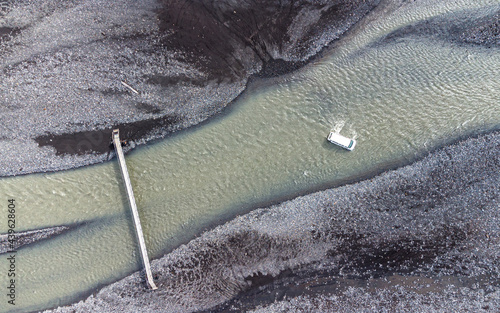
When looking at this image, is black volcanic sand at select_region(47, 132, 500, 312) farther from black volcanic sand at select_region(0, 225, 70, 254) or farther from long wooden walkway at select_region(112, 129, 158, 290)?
black volcanic sand at select_region(0, 225, 70, 254)

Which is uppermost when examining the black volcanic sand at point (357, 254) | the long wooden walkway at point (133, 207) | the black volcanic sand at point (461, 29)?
the black volcanic sand at point (461, 29)

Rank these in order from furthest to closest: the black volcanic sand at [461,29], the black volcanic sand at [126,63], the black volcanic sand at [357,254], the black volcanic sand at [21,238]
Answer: the black volcanic sand at [461,29]
the black volcanic sand at [126,63]
the black volcanic sand at [21,238]
the black volcanic sand at [357,254]

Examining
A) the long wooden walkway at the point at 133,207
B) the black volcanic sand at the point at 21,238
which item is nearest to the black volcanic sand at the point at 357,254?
the long wooden walkway at the point at 133,207

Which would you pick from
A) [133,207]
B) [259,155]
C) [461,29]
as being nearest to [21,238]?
[133,207]

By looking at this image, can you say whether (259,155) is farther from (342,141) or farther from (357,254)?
(357,254)

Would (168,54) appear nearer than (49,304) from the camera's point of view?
No

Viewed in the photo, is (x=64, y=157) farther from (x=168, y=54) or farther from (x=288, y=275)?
(x=288, y=275)

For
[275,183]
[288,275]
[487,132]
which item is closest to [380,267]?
[288,275]

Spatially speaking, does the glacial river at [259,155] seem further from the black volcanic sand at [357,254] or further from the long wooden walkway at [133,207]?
the black volcanic sand at [357,254]
